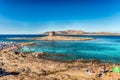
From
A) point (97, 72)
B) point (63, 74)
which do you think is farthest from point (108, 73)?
point (63, 74)

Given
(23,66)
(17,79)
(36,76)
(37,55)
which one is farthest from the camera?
(37,55)

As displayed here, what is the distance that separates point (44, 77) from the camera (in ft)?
82.0

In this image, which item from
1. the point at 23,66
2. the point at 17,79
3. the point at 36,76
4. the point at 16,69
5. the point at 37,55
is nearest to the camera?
the point at 17,79

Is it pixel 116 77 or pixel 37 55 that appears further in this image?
pixel 37 55

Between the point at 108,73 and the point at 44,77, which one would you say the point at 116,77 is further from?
the point at 44,77

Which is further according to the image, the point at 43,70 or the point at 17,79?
the point at 43,70

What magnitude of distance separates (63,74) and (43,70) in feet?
13.0

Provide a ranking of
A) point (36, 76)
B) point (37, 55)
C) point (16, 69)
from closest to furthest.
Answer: point (36, 76) < point (16, 69) < point (37, 55)

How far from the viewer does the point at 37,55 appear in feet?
148

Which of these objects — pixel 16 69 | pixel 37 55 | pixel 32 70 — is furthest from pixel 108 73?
pixel 37 55

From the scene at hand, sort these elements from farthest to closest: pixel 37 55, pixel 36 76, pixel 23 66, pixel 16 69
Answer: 1. pixel 37 55
2. pixel 23 66
3. pixel 16 69
4. pixel 36 76

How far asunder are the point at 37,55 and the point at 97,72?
812 inches

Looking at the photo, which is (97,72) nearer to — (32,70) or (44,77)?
(44,77)

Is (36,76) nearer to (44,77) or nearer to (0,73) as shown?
(44,77)
